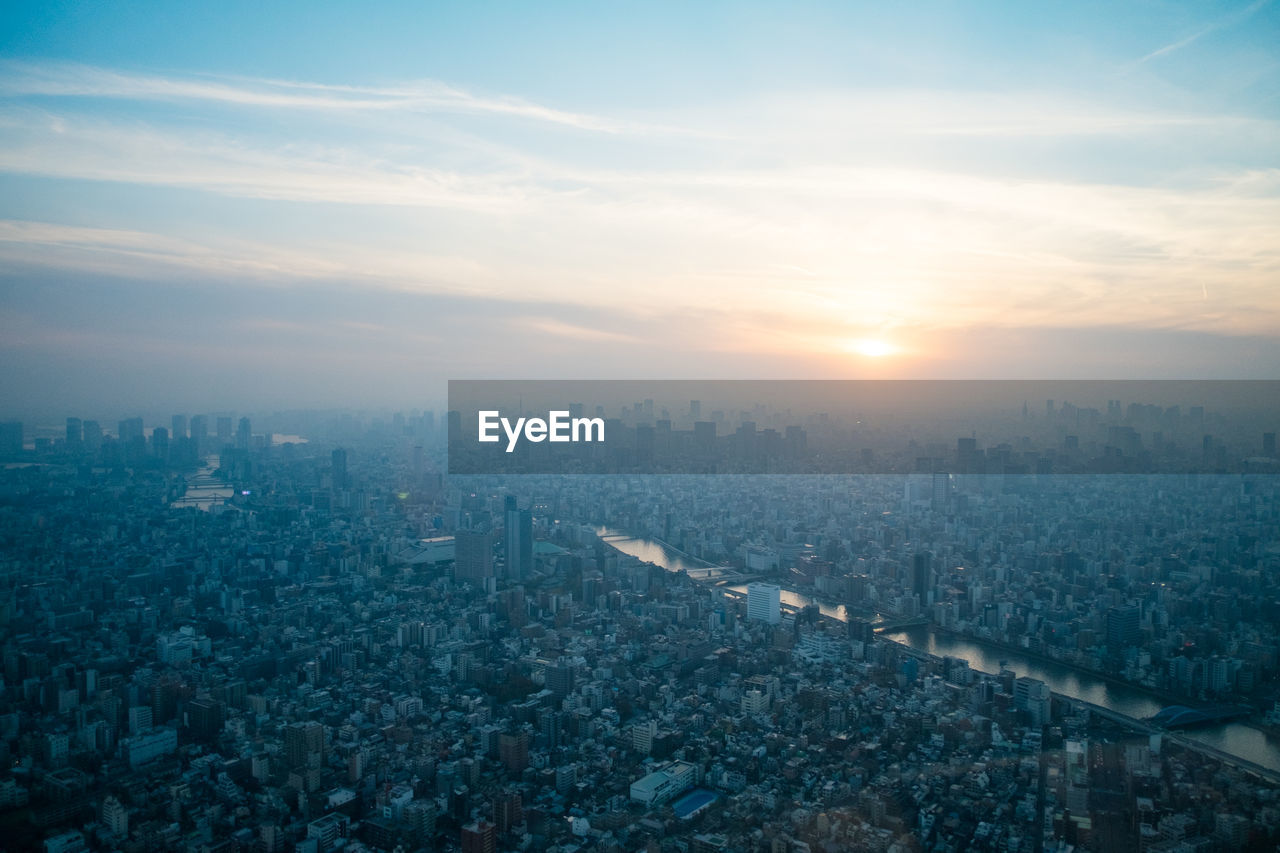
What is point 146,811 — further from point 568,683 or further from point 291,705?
point 568,683

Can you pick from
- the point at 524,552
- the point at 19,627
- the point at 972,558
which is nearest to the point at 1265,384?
the point at 972,558

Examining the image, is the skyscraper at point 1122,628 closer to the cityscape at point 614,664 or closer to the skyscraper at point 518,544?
the cityscape at point 614,664

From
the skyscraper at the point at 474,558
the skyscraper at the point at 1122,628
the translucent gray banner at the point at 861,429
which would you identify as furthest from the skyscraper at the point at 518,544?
the skyscraper at the point at 1122,628

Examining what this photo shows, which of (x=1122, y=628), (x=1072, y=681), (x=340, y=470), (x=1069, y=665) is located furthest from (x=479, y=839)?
(x=340, y=470)

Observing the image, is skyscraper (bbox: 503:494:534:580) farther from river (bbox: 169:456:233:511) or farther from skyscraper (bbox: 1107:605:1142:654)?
skyscraper (bbox: 1107:605:1142:654)

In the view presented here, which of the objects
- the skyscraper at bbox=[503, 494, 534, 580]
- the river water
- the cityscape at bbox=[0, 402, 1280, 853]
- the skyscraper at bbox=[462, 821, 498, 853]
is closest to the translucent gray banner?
the cityscape at bbox=[0, 402, 1280, 853]
